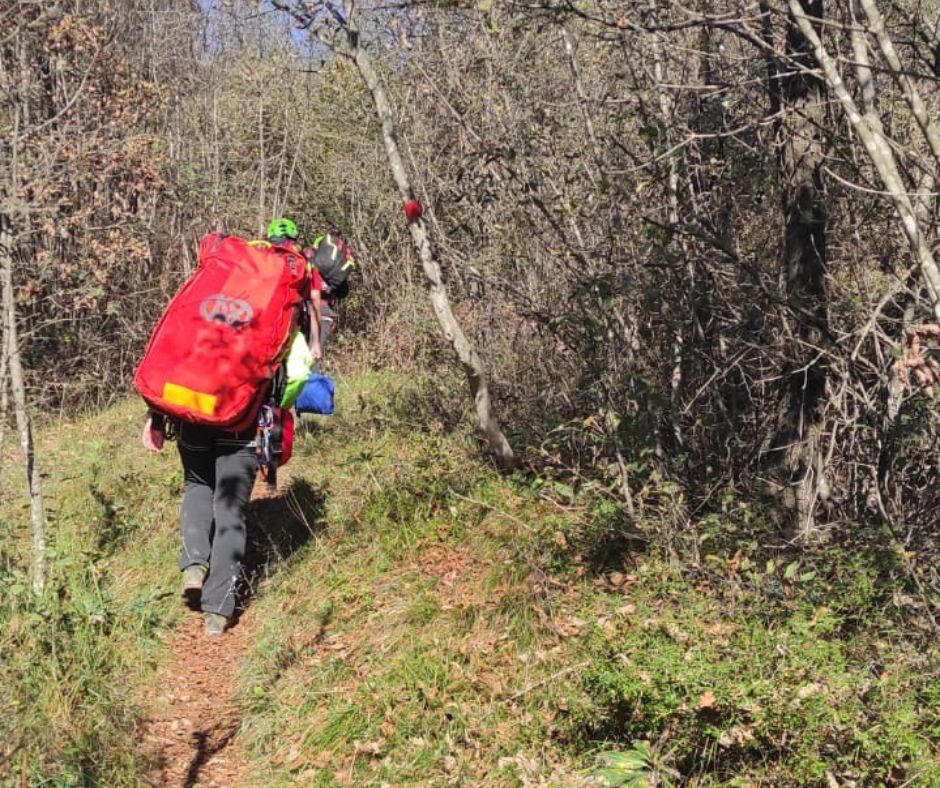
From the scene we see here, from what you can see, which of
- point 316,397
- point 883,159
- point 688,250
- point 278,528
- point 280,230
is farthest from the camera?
point 278,528

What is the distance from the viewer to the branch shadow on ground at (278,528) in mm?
5871

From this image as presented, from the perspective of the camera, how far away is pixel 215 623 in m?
5.29

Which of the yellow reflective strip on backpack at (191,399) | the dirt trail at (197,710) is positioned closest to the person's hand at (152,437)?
the yellow reflective strip on backpack at (191,399)

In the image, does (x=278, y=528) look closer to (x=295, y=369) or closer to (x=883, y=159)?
(x=295, y=369)

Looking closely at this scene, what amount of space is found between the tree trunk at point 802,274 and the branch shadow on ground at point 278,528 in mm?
2791

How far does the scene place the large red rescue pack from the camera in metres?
4.90

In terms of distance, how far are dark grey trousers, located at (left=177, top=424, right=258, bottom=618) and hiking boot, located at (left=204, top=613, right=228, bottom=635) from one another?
27mm

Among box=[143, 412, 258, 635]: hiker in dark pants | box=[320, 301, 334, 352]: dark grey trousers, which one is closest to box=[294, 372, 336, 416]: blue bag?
box=[320, 301, 334, 352]: dark grey trousers

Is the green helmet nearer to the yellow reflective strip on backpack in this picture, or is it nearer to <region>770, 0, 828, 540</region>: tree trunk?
the yellow reflective strip on backpack

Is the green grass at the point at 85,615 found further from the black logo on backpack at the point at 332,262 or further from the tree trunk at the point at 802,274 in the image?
the tree trunk at the point at 802,274

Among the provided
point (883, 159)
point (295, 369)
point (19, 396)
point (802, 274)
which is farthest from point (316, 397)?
point (883, 159)

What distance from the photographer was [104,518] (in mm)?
6598

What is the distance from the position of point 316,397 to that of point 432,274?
97 centimetres

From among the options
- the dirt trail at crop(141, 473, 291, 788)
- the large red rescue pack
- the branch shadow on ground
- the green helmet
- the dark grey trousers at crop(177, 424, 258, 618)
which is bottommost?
the dirt trail at crop(141, 473, 291, 788)
